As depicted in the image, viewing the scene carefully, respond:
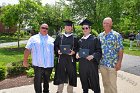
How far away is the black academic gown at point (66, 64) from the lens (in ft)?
22.9

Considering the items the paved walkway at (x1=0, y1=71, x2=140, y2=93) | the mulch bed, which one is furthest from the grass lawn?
the paved walkway at (x1=0, y1=71, x2=140, y2=93)

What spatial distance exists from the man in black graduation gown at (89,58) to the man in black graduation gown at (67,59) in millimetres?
284

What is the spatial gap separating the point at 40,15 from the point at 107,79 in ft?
59.4

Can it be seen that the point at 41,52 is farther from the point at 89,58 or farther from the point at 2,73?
the point at 2,73

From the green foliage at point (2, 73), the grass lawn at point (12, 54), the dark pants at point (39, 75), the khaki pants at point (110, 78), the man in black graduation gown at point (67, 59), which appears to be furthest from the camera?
the grass lawn at point (12, 54)

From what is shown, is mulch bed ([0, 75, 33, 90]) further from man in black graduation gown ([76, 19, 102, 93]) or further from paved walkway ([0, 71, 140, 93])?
man in black graduation gown ([76, 19, 102, 93])

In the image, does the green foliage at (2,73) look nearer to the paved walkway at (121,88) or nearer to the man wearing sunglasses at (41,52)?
the paved walkway at (121,88)

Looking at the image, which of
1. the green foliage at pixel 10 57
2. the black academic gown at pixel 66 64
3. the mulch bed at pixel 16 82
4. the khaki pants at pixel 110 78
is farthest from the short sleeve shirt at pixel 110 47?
the green foliage at pixel 10 57

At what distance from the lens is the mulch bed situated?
8.95 meters

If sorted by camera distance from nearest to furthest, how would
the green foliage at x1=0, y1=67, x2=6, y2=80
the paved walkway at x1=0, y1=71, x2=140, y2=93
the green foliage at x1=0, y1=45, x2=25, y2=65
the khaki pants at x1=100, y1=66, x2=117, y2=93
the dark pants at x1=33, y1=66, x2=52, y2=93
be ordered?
the khaki pants at x1=100, y1=66, x2=117, y2=93 → the dark pants at x1=33, y1=66, x2=52, y2=93 → the paved walkway at x1=0, y1=71, x2=140, y2=93 → the green foliage at x1=0, y1=67, x2=6, y2=80 → the green foliage at x1=0, y1=45, x2=25, y2=65

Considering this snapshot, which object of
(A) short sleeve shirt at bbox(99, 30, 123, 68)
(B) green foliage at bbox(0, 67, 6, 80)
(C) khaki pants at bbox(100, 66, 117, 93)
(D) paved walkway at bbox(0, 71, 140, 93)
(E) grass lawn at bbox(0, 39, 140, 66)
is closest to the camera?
(A) short sleeve shirt at bbox(99, 30, 123, 68)

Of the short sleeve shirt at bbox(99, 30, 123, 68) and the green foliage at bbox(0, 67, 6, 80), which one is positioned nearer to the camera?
the short sleeve shirt at bbox(99, 30, 123, 68)

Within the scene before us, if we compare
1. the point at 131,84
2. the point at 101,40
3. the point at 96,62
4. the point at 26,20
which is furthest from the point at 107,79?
the point at 26,20

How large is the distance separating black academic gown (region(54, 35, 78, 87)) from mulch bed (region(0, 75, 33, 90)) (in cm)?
211
